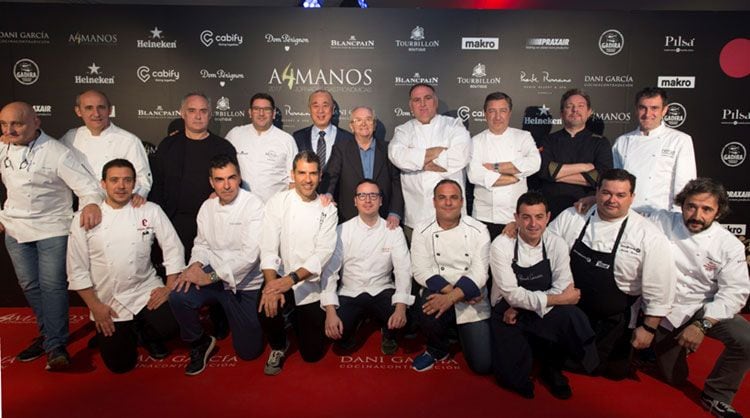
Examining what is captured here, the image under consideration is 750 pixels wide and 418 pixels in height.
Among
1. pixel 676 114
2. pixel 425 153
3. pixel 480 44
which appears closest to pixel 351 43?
pixel 480 44

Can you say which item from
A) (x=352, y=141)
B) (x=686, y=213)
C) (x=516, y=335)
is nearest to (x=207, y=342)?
(x=352, y=141)

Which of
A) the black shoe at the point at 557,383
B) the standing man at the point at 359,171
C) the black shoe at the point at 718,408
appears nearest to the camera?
the black shoe at the point at 718,408

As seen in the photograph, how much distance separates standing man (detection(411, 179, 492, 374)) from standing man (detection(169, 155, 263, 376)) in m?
1.18

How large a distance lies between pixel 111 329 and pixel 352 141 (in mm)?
2210

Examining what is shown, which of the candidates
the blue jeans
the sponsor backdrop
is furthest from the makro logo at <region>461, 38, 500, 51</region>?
the blue jeans

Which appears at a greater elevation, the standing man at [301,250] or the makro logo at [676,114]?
the makro logo at [676,114]

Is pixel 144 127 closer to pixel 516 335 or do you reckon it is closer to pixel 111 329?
pixel 111 329

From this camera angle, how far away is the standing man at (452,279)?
9.68 ft

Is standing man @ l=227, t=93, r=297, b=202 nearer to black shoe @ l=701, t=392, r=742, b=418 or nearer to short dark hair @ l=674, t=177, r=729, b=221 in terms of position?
short dark hair @ l=674, t=177, r=729, b=221

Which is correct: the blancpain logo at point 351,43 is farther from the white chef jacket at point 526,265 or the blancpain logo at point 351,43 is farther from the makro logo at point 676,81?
the makro logo at point 676,81

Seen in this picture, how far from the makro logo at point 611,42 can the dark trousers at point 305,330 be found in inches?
150

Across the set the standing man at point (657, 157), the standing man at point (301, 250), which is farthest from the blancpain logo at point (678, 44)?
the standing man at point (301, 250)

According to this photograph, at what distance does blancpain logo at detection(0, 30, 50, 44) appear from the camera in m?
4.41

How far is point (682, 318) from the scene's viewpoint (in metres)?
2.81
